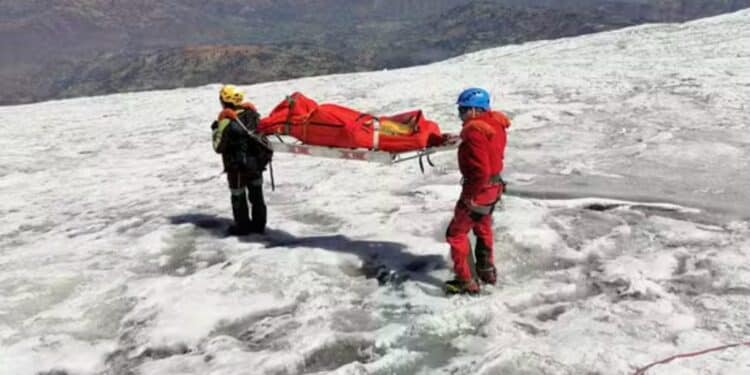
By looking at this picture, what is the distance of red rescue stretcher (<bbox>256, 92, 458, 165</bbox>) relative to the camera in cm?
755

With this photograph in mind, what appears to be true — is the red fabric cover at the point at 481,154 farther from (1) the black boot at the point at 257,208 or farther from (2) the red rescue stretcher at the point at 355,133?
(1) the black boot at the point at 257,208

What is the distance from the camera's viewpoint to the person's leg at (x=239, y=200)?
28.6 ft

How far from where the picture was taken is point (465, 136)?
6.32 meters

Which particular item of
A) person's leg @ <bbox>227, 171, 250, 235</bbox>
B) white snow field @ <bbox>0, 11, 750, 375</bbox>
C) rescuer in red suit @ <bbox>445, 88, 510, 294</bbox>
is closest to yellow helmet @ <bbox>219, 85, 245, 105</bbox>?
person's leg @ <bbox>227, 171, 250, 235</bbox>

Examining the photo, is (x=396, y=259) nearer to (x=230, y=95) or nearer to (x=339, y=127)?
(x=339, y=127)

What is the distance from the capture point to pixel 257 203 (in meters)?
8.89

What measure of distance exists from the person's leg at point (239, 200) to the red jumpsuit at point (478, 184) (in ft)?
10.6

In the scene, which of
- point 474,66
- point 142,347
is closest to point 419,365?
point 142,347

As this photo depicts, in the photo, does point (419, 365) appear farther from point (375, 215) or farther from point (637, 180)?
point (637, 180)

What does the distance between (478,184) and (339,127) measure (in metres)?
2.03

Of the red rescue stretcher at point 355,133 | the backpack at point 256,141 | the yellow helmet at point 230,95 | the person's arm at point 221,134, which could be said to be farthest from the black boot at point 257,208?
the yellow helmet at point 230,95

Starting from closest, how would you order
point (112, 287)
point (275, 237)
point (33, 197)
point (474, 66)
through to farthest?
point (112, 287), point (275, 237), point (33, 197), point (474, 66)

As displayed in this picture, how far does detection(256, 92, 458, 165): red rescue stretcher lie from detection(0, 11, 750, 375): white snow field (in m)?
1.22

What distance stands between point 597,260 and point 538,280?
0.86 metres
